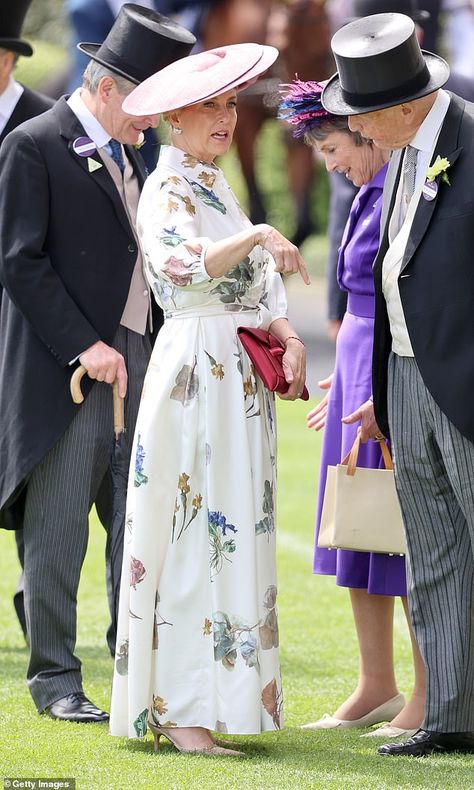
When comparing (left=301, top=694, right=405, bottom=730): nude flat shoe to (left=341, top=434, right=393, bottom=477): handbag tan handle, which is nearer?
(left=341, top=434, right=393, bottom=477): handbag tan handle

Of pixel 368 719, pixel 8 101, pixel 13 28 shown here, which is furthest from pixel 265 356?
pixel 13 28

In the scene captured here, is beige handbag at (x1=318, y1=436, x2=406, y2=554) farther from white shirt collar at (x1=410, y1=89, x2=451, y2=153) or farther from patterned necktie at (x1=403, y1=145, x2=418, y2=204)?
white shirt collar at (x1=410, y1=89, x2=451, y2=153)

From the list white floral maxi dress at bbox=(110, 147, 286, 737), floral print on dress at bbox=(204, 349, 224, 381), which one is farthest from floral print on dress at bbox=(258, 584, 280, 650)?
floral print on dress at bbox=(204, 349, 224, 381)

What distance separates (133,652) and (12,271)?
1.26 m

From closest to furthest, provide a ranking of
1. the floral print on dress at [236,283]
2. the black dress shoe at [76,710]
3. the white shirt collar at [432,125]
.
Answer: the white shirt collar at [432,125]
the floral print on dress at [236,283]
the black dress shoe at [76,710]

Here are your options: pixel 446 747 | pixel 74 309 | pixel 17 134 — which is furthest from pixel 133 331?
pixel 446 747

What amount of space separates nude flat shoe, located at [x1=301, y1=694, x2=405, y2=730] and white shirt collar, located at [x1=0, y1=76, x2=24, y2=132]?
2.55m

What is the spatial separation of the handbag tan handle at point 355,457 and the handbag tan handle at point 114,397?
0.72 metres

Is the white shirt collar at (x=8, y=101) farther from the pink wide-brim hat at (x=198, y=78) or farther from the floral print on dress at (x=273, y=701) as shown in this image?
the floral print on dress at (x=273, y=701)

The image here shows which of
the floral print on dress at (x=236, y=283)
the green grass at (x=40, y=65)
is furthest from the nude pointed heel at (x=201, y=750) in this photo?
the green grass at (x=40, y=65)

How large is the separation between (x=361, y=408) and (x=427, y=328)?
551 mm

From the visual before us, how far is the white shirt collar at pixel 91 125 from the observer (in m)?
4.91

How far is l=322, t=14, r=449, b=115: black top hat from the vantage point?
400 cm

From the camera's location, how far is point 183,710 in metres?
4.25
